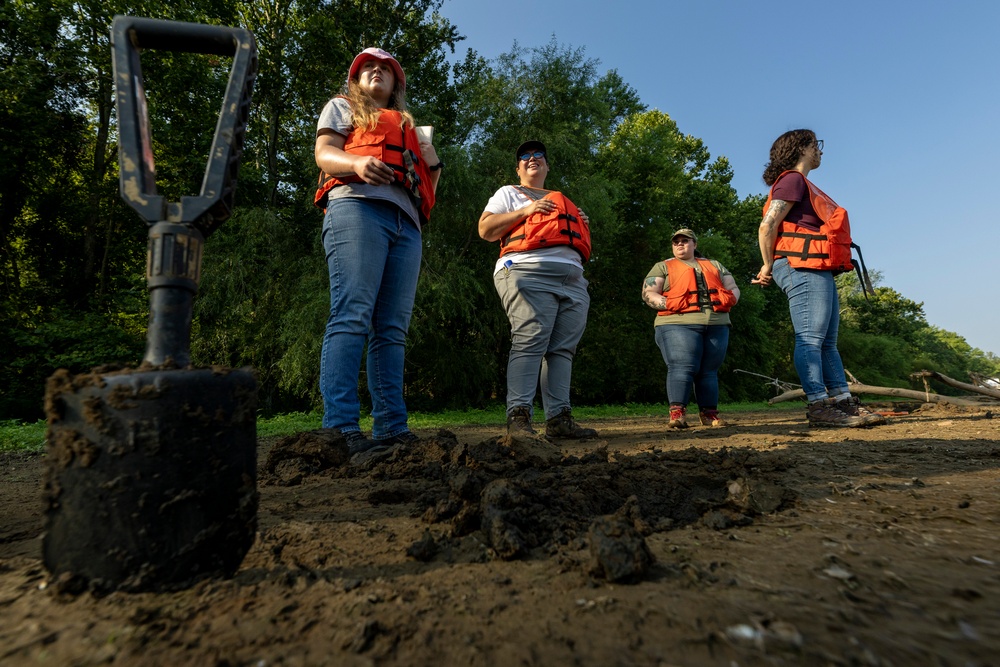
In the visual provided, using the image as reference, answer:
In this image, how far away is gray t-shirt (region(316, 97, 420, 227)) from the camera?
111 inches

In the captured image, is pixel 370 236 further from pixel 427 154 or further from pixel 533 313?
pixel 533 313

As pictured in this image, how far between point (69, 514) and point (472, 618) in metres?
0.83

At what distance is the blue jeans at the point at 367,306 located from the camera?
8.99 feet

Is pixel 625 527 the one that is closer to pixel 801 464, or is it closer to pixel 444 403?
pixel 801 464

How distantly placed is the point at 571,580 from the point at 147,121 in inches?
60.2

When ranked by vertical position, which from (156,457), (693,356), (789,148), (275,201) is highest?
(275,201)

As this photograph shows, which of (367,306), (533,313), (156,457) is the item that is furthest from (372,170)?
(156,457)

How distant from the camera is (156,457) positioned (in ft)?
3.51

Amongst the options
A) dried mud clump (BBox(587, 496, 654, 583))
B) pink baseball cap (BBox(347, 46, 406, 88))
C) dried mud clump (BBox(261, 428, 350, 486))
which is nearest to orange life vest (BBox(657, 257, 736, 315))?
pink baseball cap (BBox(347, 46, 406, 88))

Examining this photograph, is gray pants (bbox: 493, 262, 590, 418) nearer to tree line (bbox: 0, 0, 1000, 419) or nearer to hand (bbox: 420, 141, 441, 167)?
hand (bbox: 420, 141, 441, 167)

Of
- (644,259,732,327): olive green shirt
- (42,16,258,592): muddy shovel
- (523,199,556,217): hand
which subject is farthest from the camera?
(644,259,732,327): olive green shirt

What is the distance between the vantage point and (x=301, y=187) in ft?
43.4

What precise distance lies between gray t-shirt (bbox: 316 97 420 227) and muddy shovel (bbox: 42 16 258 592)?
5.26 feet

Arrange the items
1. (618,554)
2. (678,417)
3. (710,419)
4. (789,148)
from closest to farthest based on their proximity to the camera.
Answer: (618,554) < (789,148) < (678,417) < (710,419)
